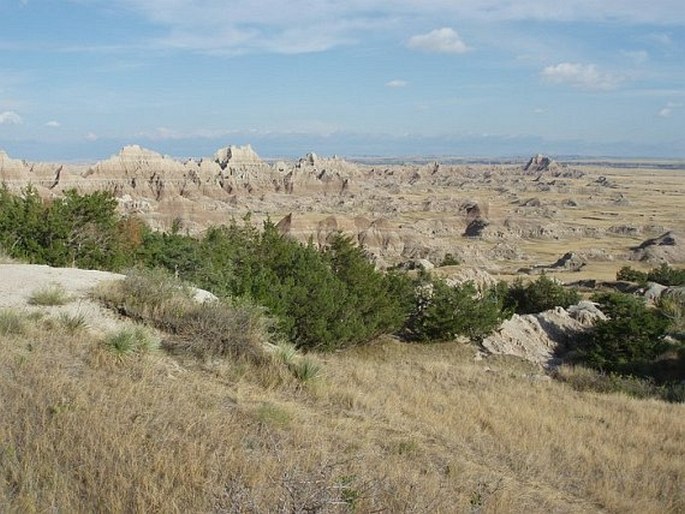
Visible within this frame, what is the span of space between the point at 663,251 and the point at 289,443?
7396 cm

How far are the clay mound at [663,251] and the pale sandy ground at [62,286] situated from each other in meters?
68.5

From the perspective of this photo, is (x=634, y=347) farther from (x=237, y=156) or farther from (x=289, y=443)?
(x=237, y=156)

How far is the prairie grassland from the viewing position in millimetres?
4297

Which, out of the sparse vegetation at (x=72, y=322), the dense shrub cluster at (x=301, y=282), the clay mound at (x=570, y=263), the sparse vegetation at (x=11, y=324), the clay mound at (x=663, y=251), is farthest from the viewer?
the clay mound at (x=663, y=251)

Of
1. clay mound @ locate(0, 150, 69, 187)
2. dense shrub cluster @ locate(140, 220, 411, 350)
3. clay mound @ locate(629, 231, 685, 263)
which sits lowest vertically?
clay mound @ locate(629, 231, 685, 263)

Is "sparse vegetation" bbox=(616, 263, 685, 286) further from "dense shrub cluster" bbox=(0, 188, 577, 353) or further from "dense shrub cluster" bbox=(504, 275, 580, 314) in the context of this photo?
"dense shrub cluster" bbox=(0, 188, 577, 353)

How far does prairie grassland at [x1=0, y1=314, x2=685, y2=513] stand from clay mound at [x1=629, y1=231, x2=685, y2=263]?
64.3 m

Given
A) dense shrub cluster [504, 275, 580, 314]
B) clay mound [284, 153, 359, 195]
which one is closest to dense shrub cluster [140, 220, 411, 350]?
dense shrub cluster [504, 275, 580, 314]

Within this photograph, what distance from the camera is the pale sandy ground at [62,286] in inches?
377

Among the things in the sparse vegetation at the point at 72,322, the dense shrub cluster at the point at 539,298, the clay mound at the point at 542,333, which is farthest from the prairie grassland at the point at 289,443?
the dense shrub cluster at the point at 539,298

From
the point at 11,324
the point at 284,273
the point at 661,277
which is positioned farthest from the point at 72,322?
the point at 661,277

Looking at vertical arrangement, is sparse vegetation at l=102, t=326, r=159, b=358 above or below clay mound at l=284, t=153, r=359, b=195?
below

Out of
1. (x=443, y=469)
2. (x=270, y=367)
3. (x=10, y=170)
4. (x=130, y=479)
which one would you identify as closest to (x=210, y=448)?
(x=130, y=479)

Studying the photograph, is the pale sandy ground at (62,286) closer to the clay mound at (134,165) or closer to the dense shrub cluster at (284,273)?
the dense shrub cluster at (284,273)
